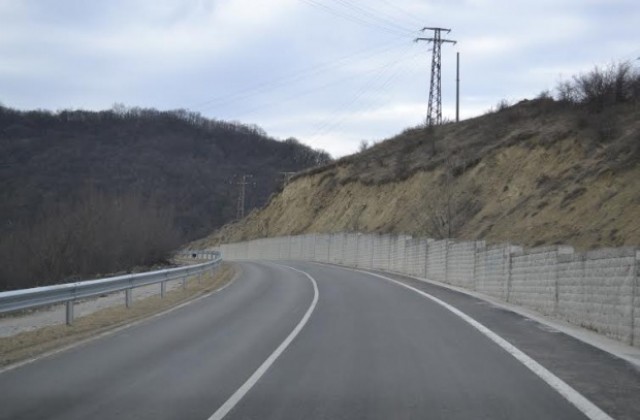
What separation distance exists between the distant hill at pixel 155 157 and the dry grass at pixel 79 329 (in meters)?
62.2

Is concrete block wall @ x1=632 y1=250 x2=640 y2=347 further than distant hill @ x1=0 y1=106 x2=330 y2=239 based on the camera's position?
No

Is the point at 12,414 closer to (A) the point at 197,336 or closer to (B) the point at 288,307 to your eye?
(A) the point at 197,336

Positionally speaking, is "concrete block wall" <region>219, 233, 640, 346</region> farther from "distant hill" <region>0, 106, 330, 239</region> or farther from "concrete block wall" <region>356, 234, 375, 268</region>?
"distant hill" <region>0, 106, 330, 239</region>

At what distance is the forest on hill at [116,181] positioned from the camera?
2088 inches

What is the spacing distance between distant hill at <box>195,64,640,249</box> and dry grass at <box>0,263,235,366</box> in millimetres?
14175

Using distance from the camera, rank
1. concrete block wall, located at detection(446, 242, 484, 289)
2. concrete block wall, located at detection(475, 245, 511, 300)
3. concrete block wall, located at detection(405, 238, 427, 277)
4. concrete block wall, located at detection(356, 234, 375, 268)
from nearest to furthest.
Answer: concrete block wall, located at detection(475, 245, 511, 300) < concrete block wall, located at detection(446, 242, 484, 289) < concrete block wall, located at detection(405, 238, 427, 277) < concrete block wall, located at detection(356, 234, 375, 268)

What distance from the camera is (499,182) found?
145 feet

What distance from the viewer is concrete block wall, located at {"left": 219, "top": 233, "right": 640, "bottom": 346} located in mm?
12320

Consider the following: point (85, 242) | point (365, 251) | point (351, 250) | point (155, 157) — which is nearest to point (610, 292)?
point (365, 251)

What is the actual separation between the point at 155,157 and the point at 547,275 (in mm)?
96882

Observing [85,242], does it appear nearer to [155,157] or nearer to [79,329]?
[79,329]

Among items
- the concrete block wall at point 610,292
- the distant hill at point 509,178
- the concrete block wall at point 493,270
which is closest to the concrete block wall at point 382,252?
the distant hill at point 509,178

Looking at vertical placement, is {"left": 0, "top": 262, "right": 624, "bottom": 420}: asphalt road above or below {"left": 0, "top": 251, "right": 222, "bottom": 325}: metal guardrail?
below

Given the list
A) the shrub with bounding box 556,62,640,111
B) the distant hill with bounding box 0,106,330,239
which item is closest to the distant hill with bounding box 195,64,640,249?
the shrub with bounding box 556,62,640,111
